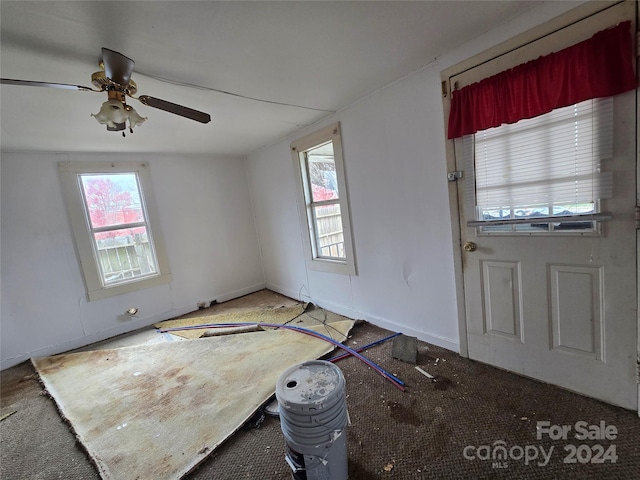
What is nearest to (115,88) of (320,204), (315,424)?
(315,424)

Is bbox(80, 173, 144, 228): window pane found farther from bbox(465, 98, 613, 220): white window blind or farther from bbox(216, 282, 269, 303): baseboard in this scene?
A: bbox(465, 98, 613, 220): white window blind

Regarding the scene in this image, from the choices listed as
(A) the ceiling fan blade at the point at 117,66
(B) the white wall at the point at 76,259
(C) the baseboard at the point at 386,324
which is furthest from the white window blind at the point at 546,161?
(B) the white wall at the point at 76,259

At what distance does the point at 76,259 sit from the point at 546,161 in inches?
185

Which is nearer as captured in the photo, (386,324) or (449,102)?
(449,102)

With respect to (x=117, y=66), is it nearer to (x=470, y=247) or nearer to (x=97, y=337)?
(x=470, y=247)

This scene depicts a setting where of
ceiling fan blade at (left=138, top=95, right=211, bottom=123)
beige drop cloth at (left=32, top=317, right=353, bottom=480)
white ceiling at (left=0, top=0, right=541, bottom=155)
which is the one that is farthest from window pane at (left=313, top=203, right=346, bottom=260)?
ceiling fan blade at (left=138, top=95, right=211, bottom=123)

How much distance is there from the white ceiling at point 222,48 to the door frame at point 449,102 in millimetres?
145

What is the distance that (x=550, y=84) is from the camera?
150 centimetres

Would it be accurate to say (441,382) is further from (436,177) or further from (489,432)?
(436,177)

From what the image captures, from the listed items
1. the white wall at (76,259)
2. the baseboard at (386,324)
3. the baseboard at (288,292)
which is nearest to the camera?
the baseboard at (386,324)

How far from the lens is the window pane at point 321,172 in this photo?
3408mm

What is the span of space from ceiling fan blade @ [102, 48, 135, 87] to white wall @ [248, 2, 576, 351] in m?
1.86

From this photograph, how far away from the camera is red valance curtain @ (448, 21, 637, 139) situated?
1325 millimetres

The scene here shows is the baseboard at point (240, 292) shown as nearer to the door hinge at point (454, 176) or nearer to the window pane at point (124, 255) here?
the window pane at point (124, 255)
